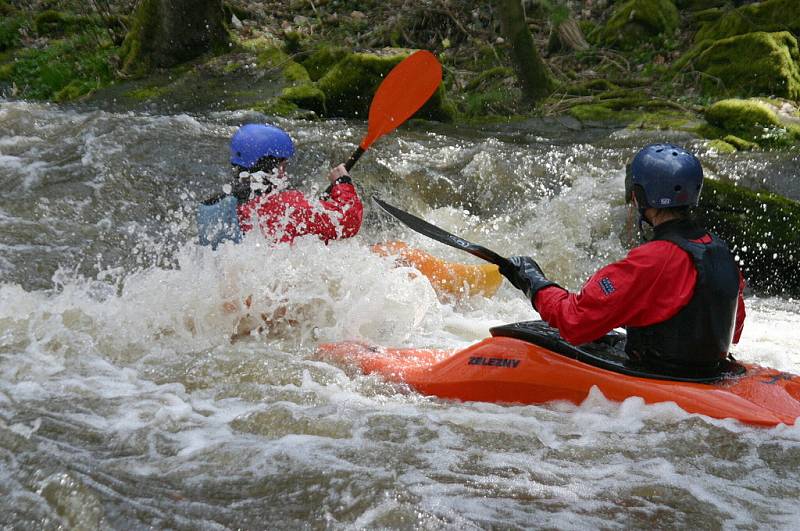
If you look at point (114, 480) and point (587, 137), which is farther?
point (587, 137)

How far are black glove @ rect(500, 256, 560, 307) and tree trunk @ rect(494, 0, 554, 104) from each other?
694 cm

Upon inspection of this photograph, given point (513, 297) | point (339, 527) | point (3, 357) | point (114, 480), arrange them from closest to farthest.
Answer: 1. point (339, 527)
2. point (114, 480)
3. point (3, 357)
4. point (513, 297)

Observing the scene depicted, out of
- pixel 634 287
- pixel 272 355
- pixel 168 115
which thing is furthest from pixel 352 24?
pixel 634 287

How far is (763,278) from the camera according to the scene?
19.8 ft

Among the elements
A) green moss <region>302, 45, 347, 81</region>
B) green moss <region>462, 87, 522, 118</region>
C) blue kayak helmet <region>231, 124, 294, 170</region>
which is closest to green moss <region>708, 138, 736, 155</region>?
green moss <region>462, 87, 522, 118</region>

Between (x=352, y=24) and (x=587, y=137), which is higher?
(x=352, y=24)

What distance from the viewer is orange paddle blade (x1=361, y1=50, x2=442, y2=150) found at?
5.50m

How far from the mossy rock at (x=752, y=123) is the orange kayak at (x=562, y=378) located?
5637 mm

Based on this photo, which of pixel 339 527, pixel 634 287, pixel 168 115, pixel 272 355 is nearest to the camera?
pixel 339 527

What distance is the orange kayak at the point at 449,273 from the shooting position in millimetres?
5441

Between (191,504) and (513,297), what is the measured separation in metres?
3.63

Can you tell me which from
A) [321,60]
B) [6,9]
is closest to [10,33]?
[6,9]

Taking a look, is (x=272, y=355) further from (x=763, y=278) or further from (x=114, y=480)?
(x=763, y=278)

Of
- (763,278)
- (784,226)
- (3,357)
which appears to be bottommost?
(3,357)
